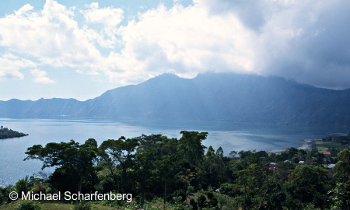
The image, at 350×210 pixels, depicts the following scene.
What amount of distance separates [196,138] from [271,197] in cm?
757

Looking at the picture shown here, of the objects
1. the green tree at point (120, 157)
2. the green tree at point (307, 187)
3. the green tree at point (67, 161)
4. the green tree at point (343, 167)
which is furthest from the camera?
the green tree at point (343, 167)

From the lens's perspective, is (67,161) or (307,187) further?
(307,187)

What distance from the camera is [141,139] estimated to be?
90.2ft

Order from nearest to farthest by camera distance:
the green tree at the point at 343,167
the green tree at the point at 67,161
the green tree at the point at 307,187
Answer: the green tree at the point at 67,161 → the green tree at the point at 307,187 → the green tree at the point at 343,167

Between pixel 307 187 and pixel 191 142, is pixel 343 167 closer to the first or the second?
pixel 307 187

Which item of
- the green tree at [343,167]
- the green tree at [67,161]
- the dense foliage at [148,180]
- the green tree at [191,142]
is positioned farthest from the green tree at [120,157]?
the green tree at [343,167]

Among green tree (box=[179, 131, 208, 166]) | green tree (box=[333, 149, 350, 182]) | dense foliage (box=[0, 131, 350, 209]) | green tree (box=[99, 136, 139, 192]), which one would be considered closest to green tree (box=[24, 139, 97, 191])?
dense foliage (box=[0, 131, 350, 209])

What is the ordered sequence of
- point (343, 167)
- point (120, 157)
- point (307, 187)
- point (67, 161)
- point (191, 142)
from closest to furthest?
point (67, 161)
point (307, 187)
point (120, 157)
point (343, 167)
point (191, 142)

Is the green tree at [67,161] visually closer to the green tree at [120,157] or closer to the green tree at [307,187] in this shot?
the green tree at [120,157]

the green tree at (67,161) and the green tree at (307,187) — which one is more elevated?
the green tree at (67,161)

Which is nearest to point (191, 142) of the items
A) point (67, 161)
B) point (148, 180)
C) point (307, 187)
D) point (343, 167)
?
point (148, 180)

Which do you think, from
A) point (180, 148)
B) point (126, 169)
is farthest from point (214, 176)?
point (126, 169)

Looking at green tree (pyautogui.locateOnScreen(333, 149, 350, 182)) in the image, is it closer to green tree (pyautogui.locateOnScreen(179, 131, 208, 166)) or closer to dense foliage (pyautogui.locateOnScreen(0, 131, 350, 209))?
dense foliage (pyautogui.locateOnScreen(0, 131, 350, 209))

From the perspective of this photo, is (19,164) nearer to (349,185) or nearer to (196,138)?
(196,138)
